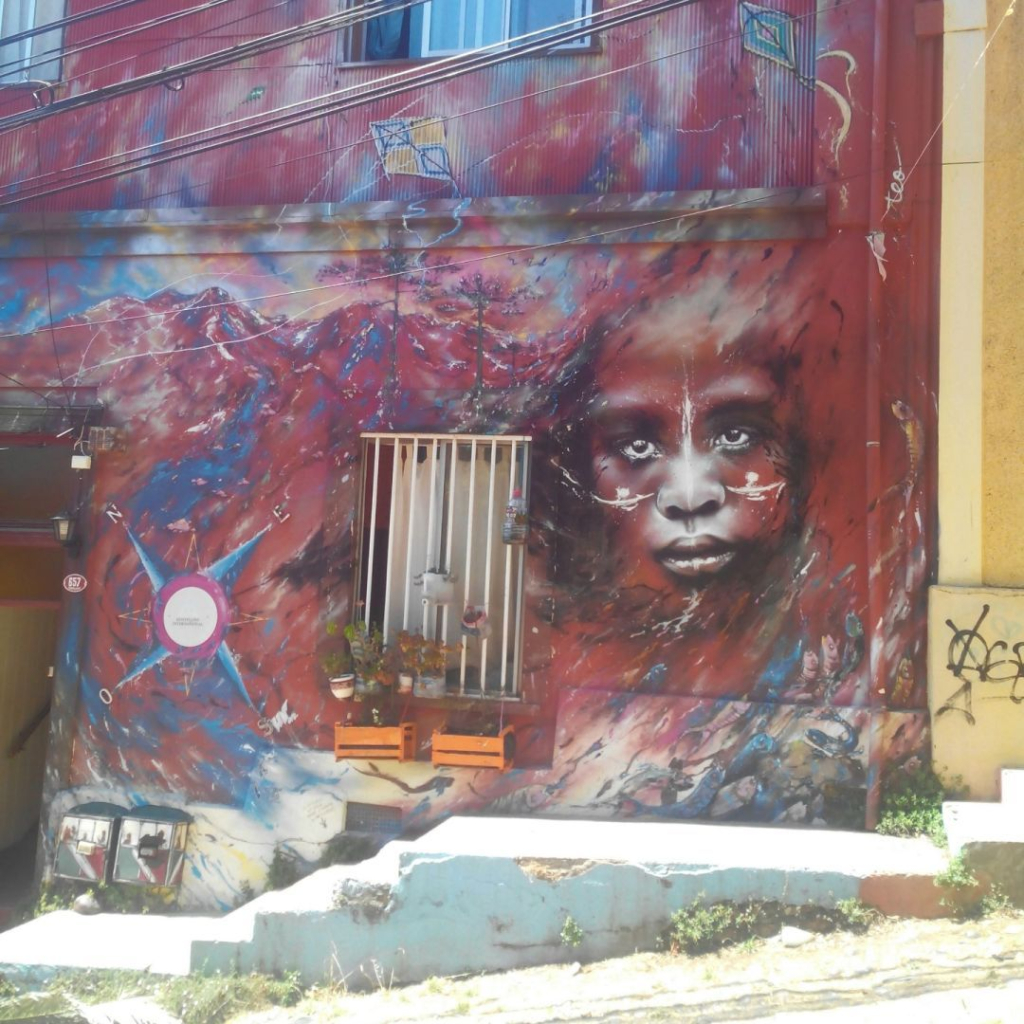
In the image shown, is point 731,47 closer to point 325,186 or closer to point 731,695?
point 325,186

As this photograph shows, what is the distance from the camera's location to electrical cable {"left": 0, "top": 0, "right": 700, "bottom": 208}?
5922mm

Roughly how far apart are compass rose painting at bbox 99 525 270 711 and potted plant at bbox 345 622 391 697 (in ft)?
2.91

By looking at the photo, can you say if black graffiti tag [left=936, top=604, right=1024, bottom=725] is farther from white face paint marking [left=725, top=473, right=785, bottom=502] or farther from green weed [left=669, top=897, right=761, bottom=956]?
green weed [left=669, top=897, right=761, bottom=956]

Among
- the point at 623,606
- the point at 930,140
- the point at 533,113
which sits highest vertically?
the point at 533,113

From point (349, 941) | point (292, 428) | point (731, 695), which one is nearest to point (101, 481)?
point (292, 428)

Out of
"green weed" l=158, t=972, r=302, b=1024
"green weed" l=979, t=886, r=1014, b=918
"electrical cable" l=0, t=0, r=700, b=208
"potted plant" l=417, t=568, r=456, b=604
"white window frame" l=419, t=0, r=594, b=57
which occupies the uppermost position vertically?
"white window frame" l=419, t=0, r=594, b=57

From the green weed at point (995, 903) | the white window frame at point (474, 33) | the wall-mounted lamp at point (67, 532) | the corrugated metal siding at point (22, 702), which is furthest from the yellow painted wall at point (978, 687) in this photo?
the corrugated metal siding at point (22, 702)

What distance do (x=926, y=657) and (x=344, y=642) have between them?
376 centimetres

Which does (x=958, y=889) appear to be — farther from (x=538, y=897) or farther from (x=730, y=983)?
(x=538, y=897)

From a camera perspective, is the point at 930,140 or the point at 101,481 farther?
the point at 101,481

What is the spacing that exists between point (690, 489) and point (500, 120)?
2965 millimetres

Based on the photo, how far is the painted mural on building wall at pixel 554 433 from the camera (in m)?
6.23

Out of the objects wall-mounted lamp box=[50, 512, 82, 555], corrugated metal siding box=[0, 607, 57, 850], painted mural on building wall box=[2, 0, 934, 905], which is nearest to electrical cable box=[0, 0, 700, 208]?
painted mural on building wall box=[2, 0, 934, 905]

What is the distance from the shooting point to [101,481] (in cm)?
742
